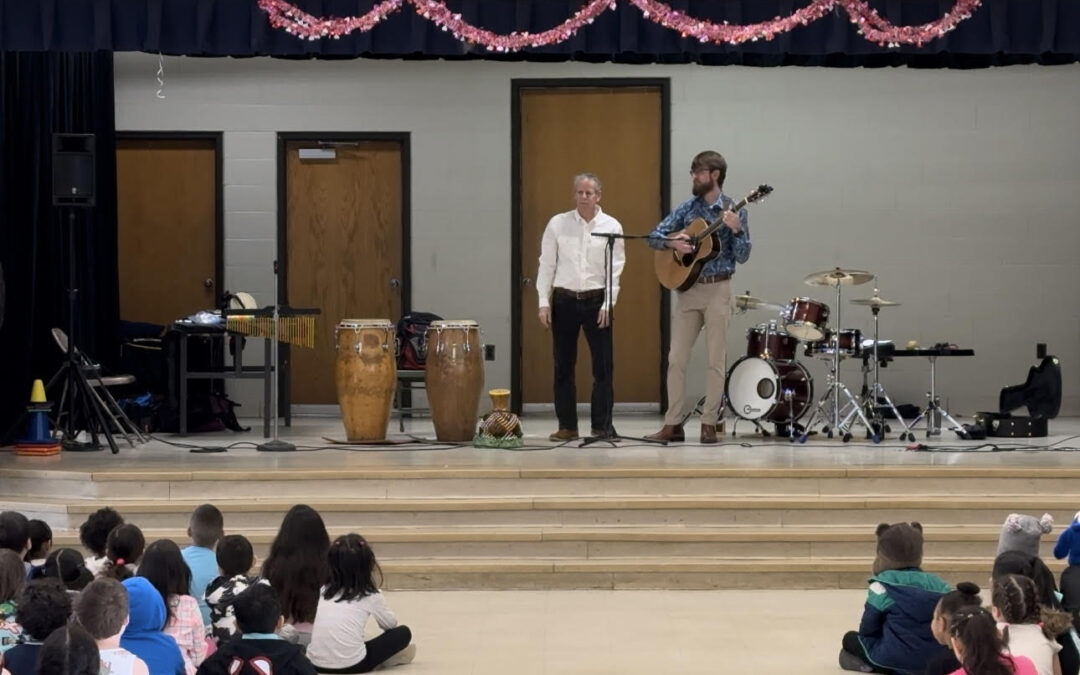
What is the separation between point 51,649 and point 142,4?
603cm

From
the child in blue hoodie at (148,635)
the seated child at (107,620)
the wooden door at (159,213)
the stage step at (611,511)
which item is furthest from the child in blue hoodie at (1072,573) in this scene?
the wooden door at (159,213)

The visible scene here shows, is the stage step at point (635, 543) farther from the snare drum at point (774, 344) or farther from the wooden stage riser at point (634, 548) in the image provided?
the snare drum at point (774, 344)

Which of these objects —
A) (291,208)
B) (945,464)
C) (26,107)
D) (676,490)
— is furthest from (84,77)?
(945,464)

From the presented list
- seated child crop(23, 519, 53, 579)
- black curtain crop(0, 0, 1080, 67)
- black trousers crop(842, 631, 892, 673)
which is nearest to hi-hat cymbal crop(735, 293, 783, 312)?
black curtain crop(0, 0, 1080, 67)

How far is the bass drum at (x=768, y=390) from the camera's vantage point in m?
10.4

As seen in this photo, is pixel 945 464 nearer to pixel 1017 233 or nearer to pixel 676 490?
pixel 676 490

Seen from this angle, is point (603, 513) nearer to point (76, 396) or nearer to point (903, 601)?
point (903, 601)

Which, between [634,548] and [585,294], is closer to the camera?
[634,548]

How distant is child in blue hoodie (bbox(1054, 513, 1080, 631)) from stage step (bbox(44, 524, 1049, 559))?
6.54 feet

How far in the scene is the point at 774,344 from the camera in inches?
423

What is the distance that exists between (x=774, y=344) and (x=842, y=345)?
49 centimetres

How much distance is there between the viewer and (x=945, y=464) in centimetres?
883

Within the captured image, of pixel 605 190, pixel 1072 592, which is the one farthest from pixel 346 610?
pixel 605 190

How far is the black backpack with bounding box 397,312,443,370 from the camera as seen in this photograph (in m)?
11.4
